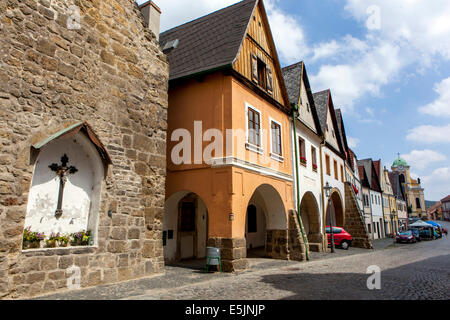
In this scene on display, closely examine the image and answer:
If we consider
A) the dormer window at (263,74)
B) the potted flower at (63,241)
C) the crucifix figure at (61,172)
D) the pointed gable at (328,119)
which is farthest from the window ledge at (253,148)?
the pointed gable at (328,119)

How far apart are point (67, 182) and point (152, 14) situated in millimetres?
7307

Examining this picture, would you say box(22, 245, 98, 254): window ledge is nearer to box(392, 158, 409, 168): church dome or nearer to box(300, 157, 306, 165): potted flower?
box(300, 157, 306, 165): potted flower

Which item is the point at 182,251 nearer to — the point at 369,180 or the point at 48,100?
the point at 48,100

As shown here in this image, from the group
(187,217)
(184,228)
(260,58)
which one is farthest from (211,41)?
(184,228)

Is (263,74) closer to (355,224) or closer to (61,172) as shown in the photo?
(61,172)

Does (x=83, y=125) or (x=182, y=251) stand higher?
(x=83, y=125)

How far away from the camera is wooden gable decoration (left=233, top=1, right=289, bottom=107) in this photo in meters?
12.5

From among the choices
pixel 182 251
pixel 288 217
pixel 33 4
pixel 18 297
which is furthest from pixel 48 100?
pixel 288 217

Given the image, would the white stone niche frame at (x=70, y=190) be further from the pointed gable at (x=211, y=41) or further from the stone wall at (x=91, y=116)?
the pointed gable at (x=211, y=41)

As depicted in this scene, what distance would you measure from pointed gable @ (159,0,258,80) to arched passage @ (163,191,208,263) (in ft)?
16.3

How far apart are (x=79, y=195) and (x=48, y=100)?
7.63 ft

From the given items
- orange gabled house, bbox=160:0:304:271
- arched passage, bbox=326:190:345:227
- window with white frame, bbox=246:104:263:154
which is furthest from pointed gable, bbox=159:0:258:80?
arched passage, bbox=326:190:345:227

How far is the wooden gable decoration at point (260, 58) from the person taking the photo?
12.5 meters
